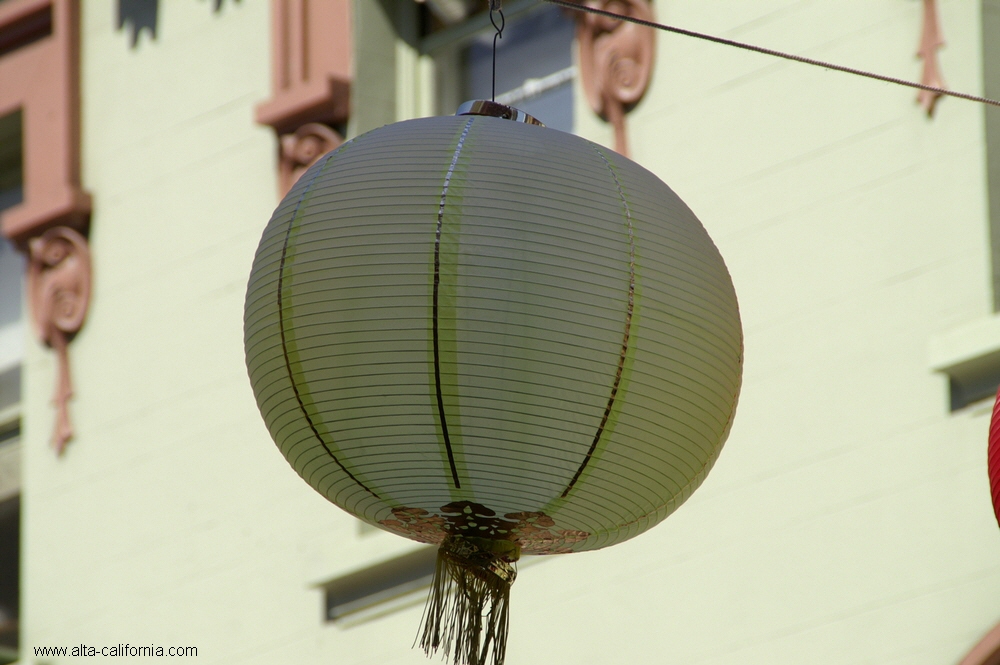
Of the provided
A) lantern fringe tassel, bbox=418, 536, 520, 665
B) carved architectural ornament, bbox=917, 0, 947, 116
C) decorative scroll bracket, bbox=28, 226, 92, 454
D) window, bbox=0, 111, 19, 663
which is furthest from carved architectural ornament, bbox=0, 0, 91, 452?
lantern fringe tassel, bbox=418, 536, 520, 665

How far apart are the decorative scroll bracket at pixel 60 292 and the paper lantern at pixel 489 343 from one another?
377 cm

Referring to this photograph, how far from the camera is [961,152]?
17.5 ft

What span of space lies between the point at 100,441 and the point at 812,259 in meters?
2.99

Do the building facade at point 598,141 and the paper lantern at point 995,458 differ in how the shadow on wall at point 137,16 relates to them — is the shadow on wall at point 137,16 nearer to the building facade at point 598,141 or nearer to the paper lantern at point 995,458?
the building facade at point 598,141

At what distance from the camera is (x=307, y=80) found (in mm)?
6977

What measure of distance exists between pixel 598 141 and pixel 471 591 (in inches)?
106

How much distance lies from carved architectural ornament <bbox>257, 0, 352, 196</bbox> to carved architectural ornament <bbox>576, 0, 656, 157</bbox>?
101cm

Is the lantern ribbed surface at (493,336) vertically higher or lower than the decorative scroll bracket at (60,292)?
lower

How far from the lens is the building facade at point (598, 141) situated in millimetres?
5230

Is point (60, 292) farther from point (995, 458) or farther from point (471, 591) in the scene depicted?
point (995, 458)

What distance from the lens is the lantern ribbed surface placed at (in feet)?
11.4

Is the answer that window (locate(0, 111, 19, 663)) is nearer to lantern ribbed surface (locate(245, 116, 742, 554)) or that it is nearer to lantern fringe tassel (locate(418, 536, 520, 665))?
lantern fringe tassel (locate(418, 536, 520, 665))

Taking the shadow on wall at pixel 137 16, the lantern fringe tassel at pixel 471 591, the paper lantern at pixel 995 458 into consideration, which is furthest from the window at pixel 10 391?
the paper lantern at pixel 995 458

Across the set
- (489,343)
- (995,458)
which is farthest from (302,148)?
(995,458)
